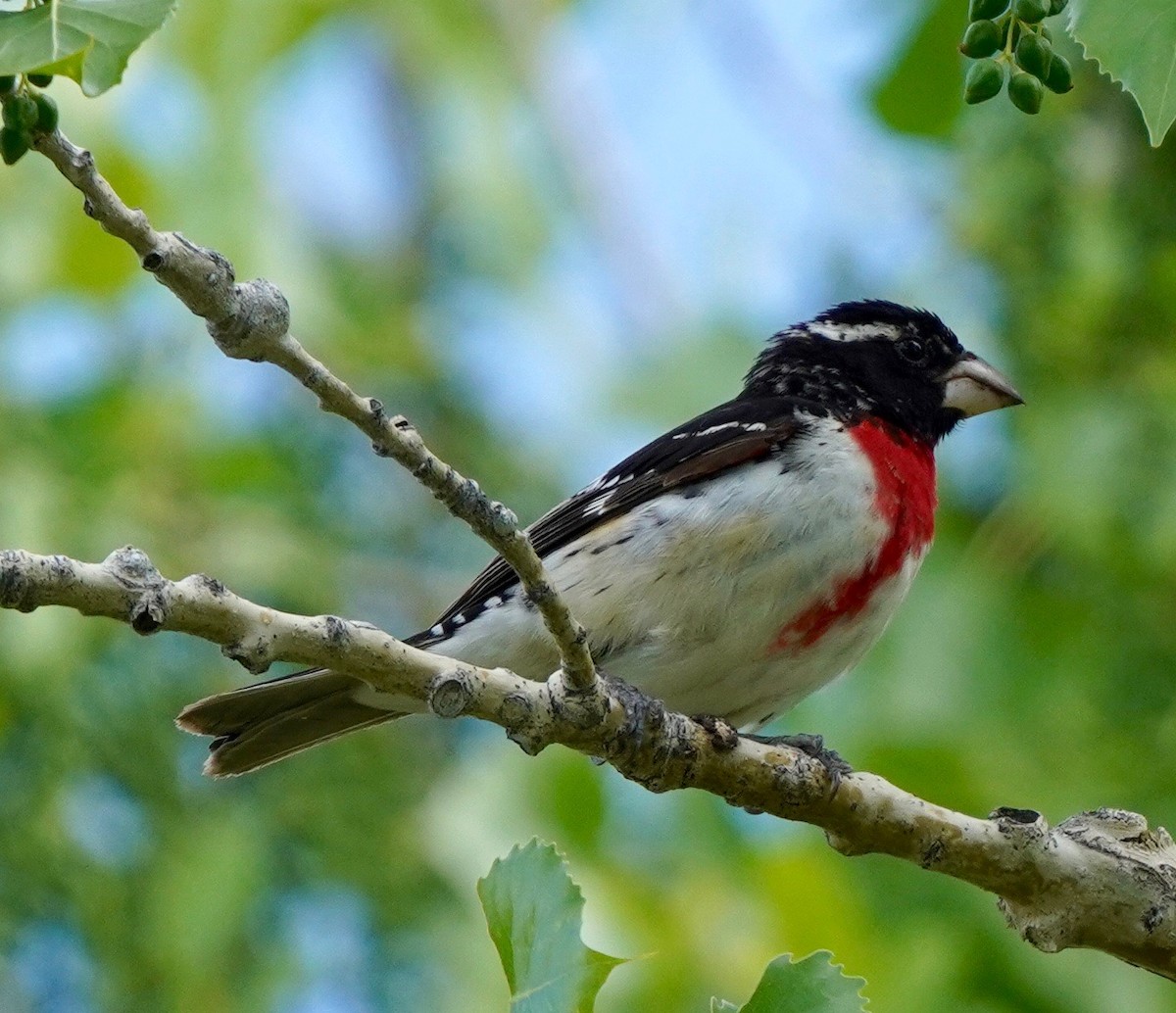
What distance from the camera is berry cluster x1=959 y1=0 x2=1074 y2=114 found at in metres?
2.21

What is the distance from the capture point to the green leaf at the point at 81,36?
1681 millimetres

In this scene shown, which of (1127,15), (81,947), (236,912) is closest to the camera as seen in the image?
(1127,15)

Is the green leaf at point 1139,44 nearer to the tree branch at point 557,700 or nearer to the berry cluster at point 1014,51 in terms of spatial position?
the berry cluster at point 1014,51

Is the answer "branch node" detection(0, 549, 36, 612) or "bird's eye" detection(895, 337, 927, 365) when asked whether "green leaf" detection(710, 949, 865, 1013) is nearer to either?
"branch node" detection(0, 549, 36, 612)

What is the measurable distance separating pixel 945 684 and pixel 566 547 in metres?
1.44

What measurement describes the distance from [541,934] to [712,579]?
187 centimetres

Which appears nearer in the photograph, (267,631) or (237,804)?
(267,631)

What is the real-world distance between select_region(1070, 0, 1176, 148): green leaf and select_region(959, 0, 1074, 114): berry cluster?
27 centimetres

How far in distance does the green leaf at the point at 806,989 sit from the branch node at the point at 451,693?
2.28 feet

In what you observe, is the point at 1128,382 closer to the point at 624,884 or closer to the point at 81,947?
the point at 624,884

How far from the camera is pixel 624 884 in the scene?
14.7 feet

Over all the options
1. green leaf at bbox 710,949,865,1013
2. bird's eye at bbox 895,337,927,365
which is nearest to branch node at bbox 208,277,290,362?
green leaf at bbox 710,949,865,1013

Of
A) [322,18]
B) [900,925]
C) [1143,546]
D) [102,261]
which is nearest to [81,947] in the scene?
[102,261]

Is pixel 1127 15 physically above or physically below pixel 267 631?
above
